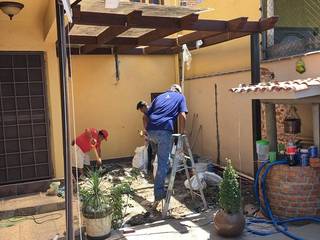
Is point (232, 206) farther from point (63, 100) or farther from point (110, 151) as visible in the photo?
point (110, 151)

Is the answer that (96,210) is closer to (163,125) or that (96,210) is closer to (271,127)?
(163,125)

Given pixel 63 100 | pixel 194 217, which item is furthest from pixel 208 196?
pixel 63 100

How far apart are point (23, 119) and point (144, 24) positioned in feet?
9.82

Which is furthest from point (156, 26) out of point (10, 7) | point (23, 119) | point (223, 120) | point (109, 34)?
point (223, 120)

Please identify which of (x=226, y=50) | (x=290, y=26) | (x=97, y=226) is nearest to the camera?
(x=97, y=226)

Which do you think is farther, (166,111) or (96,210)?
(166,111)

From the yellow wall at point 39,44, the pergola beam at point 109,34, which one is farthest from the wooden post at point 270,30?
the yellow wall at point 39,44

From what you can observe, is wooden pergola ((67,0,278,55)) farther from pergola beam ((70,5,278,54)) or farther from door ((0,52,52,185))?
door ((0,52,52,185))

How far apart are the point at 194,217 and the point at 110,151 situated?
4666 millimetres

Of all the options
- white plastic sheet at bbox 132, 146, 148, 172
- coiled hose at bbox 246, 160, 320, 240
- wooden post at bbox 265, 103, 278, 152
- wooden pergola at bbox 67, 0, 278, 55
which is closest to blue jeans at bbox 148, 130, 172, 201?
coiled hose at bbox 246, 160, 320, 240

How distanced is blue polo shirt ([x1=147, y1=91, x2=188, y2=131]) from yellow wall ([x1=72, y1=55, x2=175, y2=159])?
3778mm

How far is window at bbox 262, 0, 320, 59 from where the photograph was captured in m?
6.41

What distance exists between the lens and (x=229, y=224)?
4.74 metres

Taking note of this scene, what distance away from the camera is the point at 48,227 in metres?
5.51
